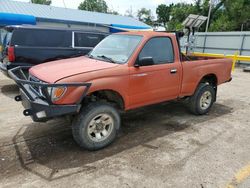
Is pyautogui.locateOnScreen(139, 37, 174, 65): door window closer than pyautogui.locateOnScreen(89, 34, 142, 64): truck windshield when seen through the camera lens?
No

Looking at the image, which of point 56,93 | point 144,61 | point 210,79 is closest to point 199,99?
point 210,79

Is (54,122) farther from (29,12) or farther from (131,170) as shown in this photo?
(29,12)

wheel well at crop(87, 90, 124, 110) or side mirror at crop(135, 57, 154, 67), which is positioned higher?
side mirror at crop(135, 57, 154, 67)

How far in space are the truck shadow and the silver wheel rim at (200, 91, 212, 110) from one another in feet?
0.82

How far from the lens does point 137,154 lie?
12.3 feet

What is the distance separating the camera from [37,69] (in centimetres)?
414

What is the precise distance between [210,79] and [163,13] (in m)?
67.6

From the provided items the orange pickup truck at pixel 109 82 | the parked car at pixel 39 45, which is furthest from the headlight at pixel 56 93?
the parked car at pixel 39 45

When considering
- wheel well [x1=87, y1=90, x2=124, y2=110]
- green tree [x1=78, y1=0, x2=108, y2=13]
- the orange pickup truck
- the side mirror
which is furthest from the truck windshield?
green tree [x1=78, y1=0, x2=108, y2=13]

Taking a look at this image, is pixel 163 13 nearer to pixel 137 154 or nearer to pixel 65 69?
pixel 65 69

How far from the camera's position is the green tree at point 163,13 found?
6775 centimetres

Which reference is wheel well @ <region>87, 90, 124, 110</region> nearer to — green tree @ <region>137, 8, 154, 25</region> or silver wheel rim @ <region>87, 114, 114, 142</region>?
silver wheel rim @ <region>87, 114, 114, 142</region>

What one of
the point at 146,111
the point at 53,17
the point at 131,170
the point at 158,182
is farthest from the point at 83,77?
the point at 53,17

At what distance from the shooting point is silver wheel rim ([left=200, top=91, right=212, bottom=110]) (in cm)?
569
